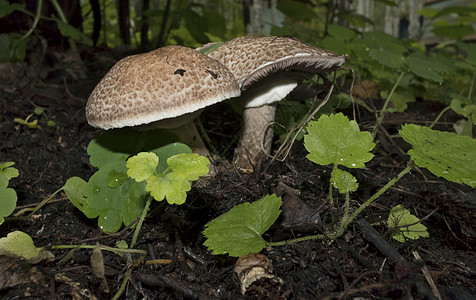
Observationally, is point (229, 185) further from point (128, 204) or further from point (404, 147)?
point (404, 147)

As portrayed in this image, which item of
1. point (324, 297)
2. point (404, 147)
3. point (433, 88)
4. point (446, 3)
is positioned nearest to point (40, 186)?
point (324, 297)

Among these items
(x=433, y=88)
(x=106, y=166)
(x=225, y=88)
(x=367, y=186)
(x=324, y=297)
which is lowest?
(x=433, y=88)

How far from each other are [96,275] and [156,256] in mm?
339

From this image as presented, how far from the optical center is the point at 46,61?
4012 mm

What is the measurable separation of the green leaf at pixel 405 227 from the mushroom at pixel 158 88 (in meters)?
1.18

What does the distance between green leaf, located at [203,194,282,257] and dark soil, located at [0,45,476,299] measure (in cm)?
11

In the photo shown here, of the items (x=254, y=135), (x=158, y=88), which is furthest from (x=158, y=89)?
(x=254, y=135)

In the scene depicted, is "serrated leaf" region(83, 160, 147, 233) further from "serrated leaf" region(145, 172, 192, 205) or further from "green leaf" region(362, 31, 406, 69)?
"green leaf" region(362, 31, 406, 69)

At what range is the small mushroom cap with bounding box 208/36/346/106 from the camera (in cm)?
199

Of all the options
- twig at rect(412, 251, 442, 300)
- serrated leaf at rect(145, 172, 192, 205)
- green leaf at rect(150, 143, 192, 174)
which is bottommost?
twig at rect(412, 251, 442, 300)

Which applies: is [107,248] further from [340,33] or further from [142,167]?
[340,33]

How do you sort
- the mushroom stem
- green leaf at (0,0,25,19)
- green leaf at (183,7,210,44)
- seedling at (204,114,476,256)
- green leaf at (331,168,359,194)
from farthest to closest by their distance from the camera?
green leaf at (183,7,210,44)
green leaf at (0,0,25,19)
the mushroom stem
green leaf at (331,168,359,194)
seedling at (204,114,476,256)

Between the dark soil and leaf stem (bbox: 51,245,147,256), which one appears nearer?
the dark soil

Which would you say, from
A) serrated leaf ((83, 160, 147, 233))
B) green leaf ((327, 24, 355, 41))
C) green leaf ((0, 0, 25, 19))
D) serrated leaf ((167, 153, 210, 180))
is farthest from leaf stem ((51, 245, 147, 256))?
green leaf ((0, 0, 25, 19))
